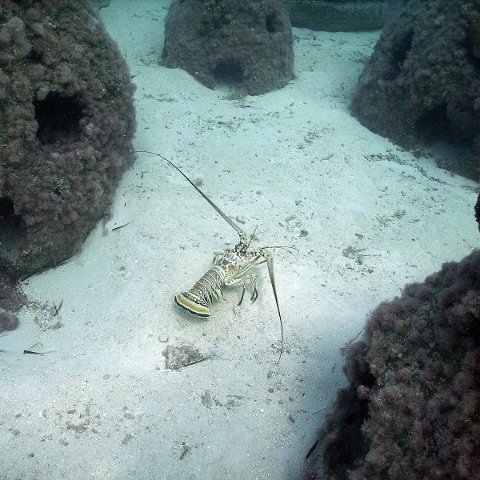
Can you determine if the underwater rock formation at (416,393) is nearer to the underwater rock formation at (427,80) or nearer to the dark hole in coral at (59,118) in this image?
the dark hole in coral at (59,118)

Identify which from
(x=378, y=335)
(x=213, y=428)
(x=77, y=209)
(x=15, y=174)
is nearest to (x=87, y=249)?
(x=77, y=209)

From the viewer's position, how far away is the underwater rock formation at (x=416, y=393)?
2.00m

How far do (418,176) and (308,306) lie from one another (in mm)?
3897

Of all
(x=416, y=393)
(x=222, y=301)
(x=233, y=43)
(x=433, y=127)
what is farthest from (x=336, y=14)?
(x=416, y=393)

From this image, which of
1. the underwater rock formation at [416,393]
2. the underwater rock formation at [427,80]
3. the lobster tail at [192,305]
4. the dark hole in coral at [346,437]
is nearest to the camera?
the underwater rock formation at [416,393]

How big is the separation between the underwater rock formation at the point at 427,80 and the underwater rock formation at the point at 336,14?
15.5 feet

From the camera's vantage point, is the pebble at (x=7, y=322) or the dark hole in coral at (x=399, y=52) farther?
the dark hole in coral at (x=399, y=52)

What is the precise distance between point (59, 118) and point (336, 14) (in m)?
10.9

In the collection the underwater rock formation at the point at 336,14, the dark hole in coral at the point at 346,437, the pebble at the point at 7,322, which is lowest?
the pebble at the point at 7,322

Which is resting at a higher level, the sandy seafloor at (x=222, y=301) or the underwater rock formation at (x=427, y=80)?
the underwater rock formation at (x=427, y=80)

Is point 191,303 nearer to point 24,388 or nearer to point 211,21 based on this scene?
point 24,388

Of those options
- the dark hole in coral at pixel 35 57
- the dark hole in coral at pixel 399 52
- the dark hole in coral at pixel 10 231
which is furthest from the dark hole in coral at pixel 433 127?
the dark hole in coral at pixel 10 231

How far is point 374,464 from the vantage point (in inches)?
87.7

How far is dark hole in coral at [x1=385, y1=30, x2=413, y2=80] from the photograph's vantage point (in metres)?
8.03
